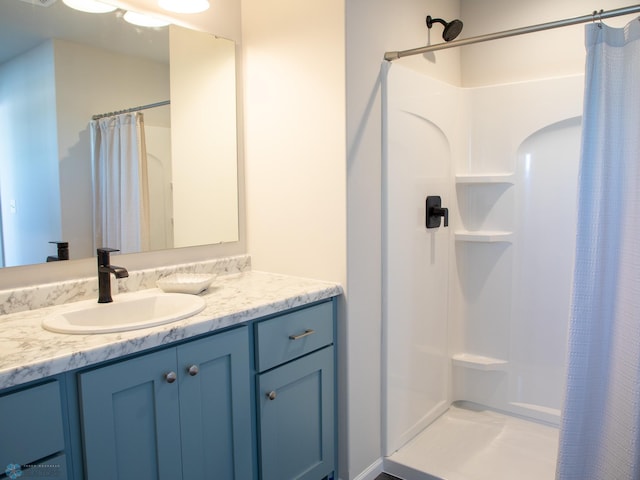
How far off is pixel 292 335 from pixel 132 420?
2.02 ft

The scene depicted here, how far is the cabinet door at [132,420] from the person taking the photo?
1171 mm

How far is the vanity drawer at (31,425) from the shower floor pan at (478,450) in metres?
1.48

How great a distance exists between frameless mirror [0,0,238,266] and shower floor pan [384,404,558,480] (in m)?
1.29

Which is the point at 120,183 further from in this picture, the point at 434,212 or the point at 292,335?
the point at 434,212

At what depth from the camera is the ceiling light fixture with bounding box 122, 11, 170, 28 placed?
1.80m

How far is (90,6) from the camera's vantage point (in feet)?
5.56

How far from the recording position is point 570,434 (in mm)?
1633

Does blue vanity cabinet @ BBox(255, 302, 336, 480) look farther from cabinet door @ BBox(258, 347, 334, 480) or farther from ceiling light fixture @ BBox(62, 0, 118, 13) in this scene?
ceiling light fixture @ BBox(62, 0, 118, 13)

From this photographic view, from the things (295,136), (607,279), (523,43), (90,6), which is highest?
(523,43)

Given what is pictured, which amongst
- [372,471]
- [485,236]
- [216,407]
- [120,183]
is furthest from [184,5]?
[372,471]

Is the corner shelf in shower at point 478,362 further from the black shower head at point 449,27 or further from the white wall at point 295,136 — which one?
the black shower head at point 449,27

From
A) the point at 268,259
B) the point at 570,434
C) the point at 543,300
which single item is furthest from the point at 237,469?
the point at 543,300

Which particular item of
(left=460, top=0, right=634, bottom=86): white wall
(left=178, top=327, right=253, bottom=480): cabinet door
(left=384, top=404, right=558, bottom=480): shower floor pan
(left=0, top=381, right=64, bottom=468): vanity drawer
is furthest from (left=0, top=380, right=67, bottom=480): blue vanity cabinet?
(left=460, top=0, right=634, bottom=86): white wall

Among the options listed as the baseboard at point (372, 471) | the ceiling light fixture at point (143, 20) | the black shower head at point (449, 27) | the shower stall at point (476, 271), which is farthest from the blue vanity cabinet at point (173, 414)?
the black shower head at point (449, 27)
